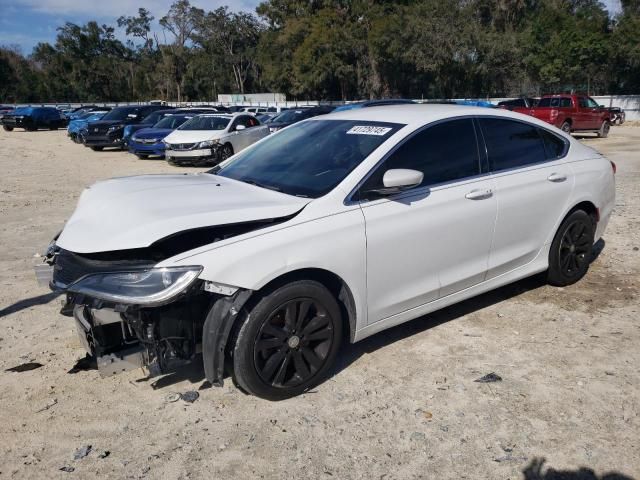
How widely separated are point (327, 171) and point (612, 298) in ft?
10.3

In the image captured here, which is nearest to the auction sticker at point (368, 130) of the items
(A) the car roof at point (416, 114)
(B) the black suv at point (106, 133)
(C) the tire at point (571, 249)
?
(A) the car roof at point (416, 114)

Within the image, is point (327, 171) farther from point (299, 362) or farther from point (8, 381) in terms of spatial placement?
point (8, 381)

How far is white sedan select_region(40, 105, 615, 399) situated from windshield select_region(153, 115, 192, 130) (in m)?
14.8

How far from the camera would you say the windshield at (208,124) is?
16.4 m

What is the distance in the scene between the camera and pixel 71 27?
78375 mm

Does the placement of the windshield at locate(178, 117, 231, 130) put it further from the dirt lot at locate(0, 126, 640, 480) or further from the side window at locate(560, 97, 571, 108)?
the side window at locate(560, 97, 571, 108)

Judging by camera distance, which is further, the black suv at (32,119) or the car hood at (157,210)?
the black suv at (32,119)

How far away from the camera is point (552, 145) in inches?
197

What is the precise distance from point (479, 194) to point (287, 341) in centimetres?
187

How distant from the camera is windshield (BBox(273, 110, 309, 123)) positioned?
19.4 metres

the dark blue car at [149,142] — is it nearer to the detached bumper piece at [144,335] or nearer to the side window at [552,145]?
the side window at [552,145]

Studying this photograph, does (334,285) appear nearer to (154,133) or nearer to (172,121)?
(154,133)

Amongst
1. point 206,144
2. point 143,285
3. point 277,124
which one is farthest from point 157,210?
point 277,124

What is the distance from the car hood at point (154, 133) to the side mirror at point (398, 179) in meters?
15.1
